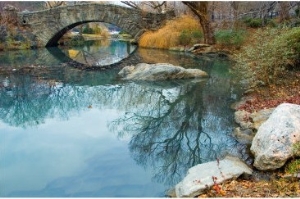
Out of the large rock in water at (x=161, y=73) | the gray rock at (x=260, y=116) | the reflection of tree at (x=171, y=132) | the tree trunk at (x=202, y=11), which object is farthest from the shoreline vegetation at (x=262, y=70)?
the large rock in water at (x=161, y=73)

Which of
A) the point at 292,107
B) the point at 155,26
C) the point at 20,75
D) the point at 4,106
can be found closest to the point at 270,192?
the point at 292,107

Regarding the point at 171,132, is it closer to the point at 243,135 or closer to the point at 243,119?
the point at 243,135

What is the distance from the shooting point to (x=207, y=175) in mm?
4059

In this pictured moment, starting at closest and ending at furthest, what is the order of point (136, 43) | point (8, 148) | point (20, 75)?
1. point (8, 148)
2. point (20, 75)
3. point (136, 43)

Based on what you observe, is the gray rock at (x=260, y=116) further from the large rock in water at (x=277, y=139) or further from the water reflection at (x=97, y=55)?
the water reflection at (x=97, y=55)

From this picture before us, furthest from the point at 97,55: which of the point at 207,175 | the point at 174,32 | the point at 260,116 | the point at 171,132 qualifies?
the point at 207,175

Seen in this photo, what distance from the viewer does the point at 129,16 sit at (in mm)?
23375

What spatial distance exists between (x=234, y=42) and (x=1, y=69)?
431 inches

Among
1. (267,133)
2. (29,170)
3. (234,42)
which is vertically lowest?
(29,170)

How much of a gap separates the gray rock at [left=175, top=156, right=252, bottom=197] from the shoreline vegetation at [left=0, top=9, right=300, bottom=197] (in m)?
0.10

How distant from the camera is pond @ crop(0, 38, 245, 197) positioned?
4.41m

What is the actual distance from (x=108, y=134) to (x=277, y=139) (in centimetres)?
303

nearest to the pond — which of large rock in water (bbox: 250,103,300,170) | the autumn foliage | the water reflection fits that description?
Answer: large rock in water (bbox: 250,103,300,170)

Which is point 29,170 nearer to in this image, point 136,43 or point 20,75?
point 20,75
